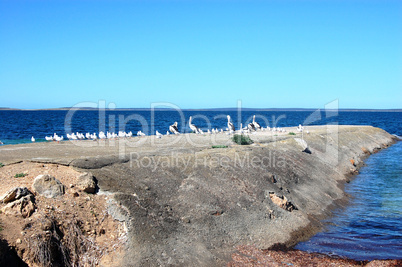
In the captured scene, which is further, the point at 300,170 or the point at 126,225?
the point at 300,170

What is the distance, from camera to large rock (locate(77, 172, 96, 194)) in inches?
413

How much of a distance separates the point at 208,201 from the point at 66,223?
5.09m

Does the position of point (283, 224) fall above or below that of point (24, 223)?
below

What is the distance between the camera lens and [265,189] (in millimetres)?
14531

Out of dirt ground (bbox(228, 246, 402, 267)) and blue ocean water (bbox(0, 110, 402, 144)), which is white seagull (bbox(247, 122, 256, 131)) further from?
dirt ground (bbox(228, 246, 402, 267))

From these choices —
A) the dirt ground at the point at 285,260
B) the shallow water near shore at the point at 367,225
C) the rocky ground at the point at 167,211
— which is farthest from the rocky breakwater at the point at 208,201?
the shallow water near shore at the point at 367,225

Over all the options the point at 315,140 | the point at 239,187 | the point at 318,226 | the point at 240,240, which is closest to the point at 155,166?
the point at 239,187

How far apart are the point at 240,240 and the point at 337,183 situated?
11.6 meters

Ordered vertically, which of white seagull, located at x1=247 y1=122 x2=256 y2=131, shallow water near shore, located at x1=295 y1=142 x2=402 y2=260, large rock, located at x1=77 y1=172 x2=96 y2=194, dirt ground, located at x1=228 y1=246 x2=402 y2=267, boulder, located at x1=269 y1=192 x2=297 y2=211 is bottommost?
shallow water near shore, located at x1=295 y1=142 x2=402 y2=260

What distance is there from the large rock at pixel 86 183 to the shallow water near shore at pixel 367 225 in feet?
23.1

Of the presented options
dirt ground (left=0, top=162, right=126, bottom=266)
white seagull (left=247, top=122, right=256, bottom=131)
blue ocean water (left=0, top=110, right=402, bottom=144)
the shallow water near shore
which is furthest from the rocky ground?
blue ocean water (left=0, top=110, right=402, bottom=144)

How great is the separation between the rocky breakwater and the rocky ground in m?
0.04

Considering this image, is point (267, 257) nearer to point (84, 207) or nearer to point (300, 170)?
point (84, 207)

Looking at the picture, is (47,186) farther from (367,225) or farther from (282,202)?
(367,225)
